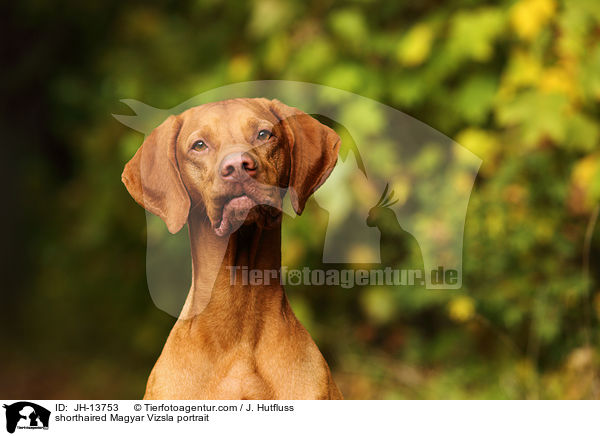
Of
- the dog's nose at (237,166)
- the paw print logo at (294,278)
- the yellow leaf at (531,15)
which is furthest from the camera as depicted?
the yellow leaf at (531,15)

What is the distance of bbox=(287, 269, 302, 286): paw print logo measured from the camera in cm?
78

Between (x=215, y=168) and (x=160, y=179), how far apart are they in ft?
0.19

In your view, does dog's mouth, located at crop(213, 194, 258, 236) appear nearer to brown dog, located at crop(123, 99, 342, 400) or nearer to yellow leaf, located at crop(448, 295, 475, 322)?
brown dog, located at crop(123, 99, 342, 400)

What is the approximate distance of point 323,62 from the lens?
135cm

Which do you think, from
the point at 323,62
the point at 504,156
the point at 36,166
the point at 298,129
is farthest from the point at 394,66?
the point at 298,129

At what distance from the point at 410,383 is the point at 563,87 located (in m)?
1.07

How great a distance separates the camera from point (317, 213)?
0.86 meters

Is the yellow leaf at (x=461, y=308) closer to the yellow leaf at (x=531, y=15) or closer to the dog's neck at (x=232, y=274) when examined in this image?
the yellow leaf at (x=531, y=15)

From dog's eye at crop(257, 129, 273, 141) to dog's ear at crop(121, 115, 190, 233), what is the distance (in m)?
0.08

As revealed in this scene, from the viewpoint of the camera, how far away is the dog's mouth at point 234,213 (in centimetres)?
66

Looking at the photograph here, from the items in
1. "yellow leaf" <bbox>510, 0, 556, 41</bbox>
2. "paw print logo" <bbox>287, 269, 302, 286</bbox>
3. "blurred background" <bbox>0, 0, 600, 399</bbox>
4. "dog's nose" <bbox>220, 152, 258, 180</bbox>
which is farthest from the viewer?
"yellow leaf" <bbox>510, 0, 556, 41</bbox>

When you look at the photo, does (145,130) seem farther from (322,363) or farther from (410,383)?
(410,383)
